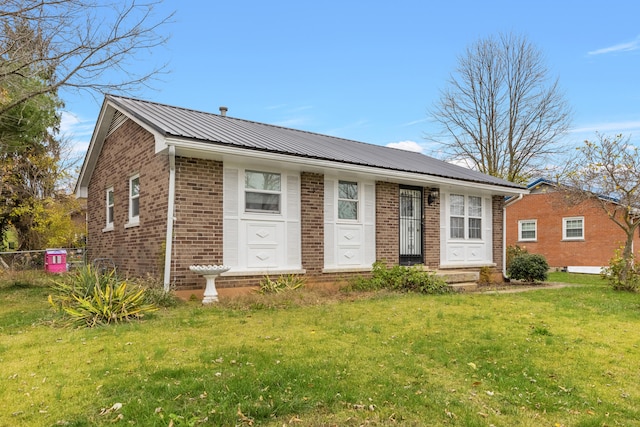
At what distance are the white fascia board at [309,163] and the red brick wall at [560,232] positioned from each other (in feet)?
32.0

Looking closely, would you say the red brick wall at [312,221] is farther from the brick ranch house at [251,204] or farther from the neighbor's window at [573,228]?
the neighbor's window at [573,228]

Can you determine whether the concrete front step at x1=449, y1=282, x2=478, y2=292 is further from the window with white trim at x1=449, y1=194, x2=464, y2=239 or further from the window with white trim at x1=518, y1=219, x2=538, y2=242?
the window with white trim at x1=518, y1=219, x2=538, y2=242

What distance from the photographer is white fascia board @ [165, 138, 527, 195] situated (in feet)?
26.8

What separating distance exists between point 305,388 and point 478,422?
1.39 meters

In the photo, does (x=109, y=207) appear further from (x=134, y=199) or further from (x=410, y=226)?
(x=410, y=226)

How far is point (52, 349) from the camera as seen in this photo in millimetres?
5031

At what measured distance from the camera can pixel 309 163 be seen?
9.50 m

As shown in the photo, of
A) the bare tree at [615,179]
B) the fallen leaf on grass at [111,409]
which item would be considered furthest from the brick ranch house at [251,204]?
the fallen leaf on grass at [111,409]

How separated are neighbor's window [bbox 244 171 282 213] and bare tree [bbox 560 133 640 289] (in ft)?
30.5

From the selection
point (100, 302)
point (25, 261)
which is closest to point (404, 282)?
point (100, 302)

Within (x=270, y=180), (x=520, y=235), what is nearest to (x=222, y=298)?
(x=270, y=180)

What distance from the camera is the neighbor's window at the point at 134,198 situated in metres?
10.5

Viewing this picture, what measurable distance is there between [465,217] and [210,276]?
861 cm

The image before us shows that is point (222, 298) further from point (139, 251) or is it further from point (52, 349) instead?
point (52, 349)
